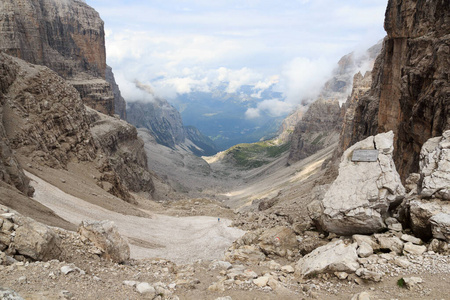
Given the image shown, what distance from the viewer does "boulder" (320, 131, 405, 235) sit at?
14.7 m

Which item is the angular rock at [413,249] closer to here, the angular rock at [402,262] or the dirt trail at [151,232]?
the angular rock at [402,262]

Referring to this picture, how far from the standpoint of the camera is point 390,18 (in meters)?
35.7

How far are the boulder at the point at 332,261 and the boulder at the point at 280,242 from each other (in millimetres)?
4155

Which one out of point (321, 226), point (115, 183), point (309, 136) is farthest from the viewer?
point (309, 136)

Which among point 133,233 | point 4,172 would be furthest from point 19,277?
point 133,233

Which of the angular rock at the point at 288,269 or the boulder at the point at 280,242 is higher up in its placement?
the angular rock at the point at 288,269

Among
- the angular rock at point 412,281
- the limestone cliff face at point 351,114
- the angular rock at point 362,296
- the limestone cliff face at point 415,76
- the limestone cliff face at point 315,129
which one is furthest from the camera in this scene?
the limestone cliff face at point 315,129

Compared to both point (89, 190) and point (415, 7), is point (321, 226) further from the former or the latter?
point (89, 190)

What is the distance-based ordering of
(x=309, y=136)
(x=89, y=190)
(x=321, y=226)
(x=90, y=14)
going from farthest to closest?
1. (x=309, y=136)
2. (x=90, y=14)
3. (x=89, y=190)
4. (x=321, y=226)

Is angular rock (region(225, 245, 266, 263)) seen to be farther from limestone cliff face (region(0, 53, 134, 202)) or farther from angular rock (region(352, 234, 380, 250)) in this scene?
limestone cliff face (region(0, 53, 134, 202))

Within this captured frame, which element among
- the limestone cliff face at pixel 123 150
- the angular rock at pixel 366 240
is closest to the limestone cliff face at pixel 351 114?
the limestone cliff face at pixel 123 150

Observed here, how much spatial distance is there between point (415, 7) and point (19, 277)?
38.4 m

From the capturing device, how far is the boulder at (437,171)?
13.5 metres

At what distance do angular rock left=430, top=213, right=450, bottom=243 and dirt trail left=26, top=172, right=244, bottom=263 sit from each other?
55.3 feet
